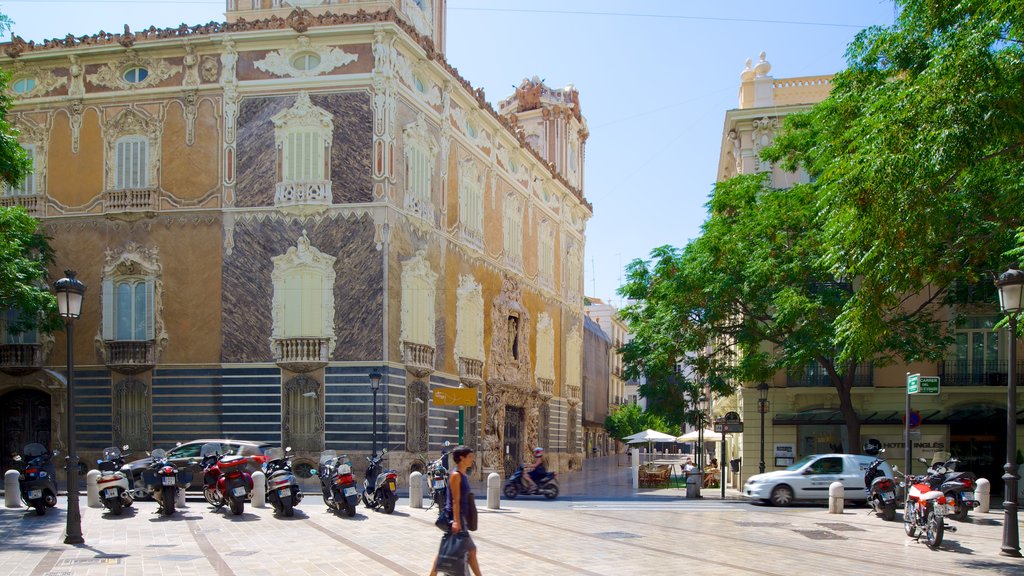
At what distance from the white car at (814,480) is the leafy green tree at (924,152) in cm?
883

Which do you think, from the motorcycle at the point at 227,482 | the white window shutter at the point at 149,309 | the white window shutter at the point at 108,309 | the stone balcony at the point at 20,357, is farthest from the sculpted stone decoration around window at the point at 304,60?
the motorcycle at the point at 227,482

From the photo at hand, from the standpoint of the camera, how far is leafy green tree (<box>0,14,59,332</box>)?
24.4 meters

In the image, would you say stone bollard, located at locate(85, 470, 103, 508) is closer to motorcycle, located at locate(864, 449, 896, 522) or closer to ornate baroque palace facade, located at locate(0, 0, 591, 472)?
ornate baroque palace facade, located at locate(0, 0, 591, 472)

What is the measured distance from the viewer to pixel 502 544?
16562 millimetres

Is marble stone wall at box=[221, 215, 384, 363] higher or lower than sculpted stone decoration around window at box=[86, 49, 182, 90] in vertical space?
lower

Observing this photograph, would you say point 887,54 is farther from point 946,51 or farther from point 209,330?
point 209,330

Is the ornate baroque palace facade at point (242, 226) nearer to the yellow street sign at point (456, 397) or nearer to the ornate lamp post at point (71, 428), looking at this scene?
the yellow street sign at point (456, 397)

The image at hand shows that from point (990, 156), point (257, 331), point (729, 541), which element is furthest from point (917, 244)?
point (257, 331)

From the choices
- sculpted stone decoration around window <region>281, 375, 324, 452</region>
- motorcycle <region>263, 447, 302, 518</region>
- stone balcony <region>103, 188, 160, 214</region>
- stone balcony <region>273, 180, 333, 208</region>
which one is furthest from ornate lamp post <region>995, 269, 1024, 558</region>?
stone balcony <region>103, 188, 160, 214</region>

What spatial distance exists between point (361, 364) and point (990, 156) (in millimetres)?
20522

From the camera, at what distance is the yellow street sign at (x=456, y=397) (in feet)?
106

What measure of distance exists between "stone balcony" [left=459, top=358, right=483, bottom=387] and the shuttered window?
510 inches

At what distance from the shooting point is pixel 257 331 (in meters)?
32.9

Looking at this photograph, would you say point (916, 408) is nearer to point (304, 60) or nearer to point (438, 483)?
point (438, 483)
